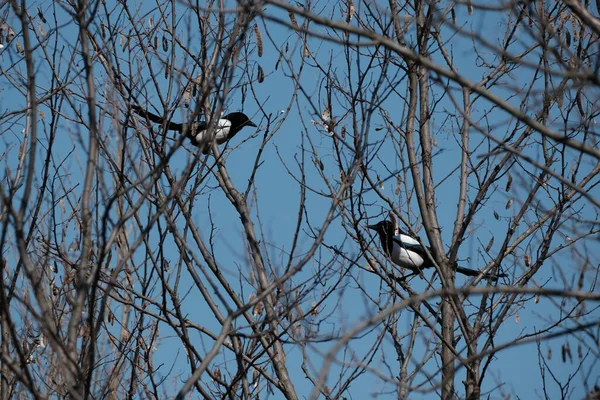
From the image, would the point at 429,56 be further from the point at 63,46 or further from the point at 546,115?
the point at 63,46

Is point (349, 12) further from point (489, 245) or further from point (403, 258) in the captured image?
point (403, 258)

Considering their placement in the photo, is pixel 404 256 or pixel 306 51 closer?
pixel 306 51

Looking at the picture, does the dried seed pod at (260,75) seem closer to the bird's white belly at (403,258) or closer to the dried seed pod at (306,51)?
the dried seed pod at (306,51)

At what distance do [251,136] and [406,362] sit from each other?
1.42 meters

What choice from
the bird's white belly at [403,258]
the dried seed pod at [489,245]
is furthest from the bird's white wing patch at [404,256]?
the dried seed pod at [489,245]

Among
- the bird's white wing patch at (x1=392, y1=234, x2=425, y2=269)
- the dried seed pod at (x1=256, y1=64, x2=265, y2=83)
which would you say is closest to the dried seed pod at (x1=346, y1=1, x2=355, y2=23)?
the dried seed pod at (x1=256, y1=64, x2=265, y2=83)

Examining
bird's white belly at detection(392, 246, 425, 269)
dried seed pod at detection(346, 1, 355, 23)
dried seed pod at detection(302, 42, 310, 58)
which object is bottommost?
dried seed pod at detection(302, 42, 310, 58)

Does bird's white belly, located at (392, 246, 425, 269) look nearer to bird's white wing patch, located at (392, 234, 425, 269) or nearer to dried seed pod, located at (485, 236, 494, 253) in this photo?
bird's white wing patch, located at (392, 234, 425, 269)

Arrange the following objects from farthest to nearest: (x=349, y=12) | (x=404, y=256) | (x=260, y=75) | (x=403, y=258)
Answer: (x=403, y=258), (x=404, y=256), (x=349, y=12), (x=260, y=75)

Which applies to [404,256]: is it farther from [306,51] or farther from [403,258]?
[306,51]

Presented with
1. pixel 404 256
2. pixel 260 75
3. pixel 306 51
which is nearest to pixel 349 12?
pixel 306 51

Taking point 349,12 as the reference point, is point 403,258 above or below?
above

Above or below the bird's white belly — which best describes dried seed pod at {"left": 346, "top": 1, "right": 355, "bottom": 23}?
Answer: below

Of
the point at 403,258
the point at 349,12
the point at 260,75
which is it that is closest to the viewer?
the point at 260,75
